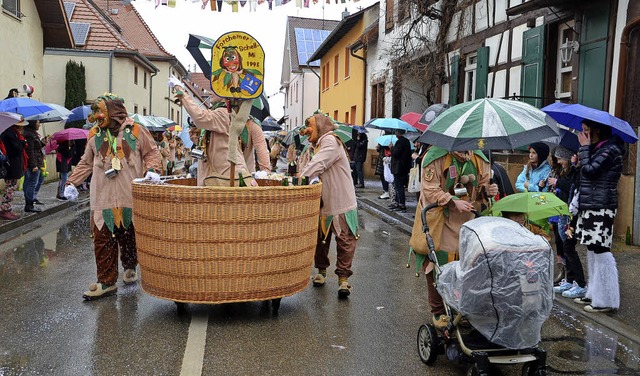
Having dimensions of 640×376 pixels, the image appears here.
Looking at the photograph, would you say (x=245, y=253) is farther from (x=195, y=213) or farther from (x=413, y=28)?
(x=413, y=28)

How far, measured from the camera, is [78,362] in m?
3.99

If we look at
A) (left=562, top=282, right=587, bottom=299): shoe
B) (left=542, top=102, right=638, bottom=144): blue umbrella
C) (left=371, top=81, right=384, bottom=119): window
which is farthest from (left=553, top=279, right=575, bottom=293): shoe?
(left=371, top=81, right=384, bottom=119): window

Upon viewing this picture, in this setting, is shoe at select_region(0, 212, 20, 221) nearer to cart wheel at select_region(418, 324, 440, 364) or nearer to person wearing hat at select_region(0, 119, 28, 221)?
person wearing hat at select_region(0, 119, 28, 221)

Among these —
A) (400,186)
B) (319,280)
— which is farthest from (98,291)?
(400,186)

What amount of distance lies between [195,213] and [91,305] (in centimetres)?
170

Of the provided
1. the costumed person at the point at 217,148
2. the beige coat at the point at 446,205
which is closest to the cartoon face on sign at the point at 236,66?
the costumed person at the point at 217,148

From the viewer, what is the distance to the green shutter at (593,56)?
926 cm

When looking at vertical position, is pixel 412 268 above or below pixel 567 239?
below

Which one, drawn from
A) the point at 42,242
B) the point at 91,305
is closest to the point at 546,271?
the point at 91,305

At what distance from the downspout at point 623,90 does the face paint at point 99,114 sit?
7.00 m

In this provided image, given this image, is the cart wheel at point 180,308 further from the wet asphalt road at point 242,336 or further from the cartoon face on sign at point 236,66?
the cartoon face on sign at point 236,66

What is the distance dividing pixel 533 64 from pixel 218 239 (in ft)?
28.6

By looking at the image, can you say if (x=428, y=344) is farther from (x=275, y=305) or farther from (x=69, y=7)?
(x=69, y=7)

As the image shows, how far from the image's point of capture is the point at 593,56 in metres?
9.52
